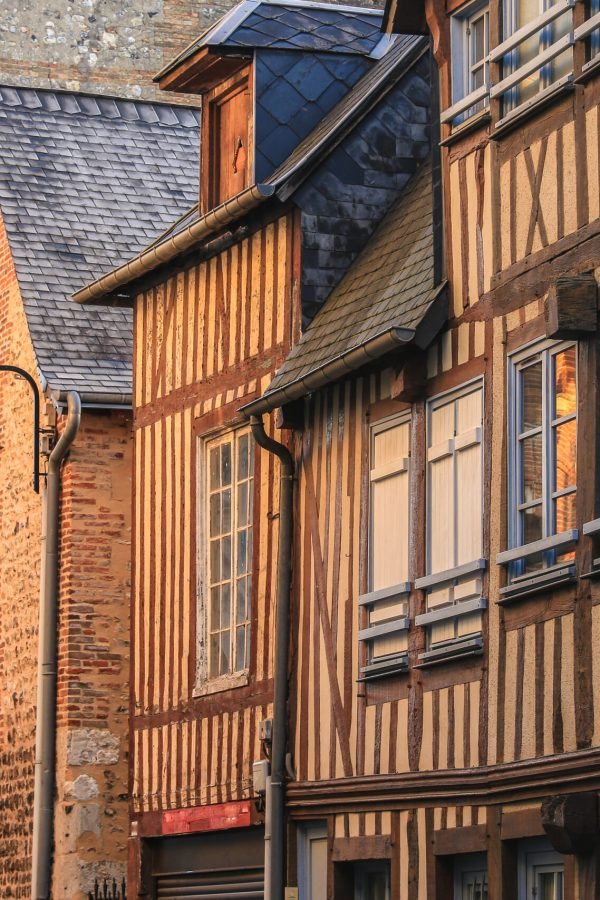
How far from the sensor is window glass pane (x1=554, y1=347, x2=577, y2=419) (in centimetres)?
1022

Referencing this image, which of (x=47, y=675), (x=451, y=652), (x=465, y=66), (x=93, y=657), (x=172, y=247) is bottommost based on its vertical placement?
(x=451, y=652)

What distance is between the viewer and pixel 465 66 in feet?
38.4

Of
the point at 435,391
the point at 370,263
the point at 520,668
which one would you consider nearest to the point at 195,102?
the point at 370,263

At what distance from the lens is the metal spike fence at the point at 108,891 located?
→ 15.3 meters

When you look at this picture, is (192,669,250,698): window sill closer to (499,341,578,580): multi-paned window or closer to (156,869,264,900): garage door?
(156,869,264,900): garage door

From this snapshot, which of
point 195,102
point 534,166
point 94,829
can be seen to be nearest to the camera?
point 534,166

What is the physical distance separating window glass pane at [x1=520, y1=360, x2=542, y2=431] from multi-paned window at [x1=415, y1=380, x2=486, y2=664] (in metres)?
0.42

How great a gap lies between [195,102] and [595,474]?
17604mm

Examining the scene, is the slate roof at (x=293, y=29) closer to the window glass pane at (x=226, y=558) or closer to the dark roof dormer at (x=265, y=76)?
the dark roof dormer at (x=265, y=76)

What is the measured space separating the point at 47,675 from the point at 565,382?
22.5 ft

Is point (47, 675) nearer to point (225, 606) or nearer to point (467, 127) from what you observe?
point (225, 606)

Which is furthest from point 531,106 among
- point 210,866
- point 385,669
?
point 210,866

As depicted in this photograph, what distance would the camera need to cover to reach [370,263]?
13258mm

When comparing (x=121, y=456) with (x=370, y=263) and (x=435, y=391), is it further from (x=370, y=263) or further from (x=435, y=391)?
(x=435, y=391)
